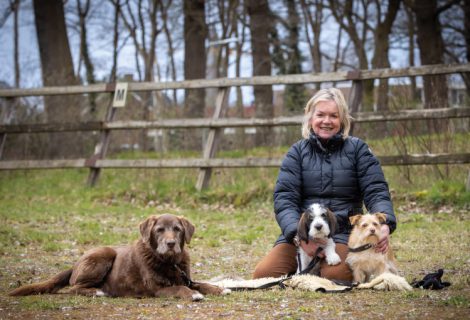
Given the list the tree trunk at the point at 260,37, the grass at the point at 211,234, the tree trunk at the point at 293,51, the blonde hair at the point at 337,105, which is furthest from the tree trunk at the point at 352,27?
the blonde hair at the point at 337,105

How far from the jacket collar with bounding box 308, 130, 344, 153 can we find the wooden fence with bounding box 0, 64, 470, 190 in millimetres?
4826

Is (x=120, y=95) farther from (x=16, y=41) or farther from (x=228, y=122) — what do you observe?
(x=16, y=41)

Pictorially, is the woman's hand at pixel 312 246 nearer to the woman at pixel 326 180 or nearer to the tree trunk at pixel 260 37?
the woman at pixel 326 180

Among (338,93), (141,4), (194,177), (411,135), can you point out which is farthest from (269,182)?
(141,4)

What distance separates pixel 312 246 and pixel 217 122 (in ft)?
22.1

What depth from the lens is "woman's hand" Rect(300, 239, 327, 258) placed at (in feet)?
20.8

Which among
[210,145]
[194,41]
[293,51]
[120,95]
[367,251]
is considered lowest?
[367,251]

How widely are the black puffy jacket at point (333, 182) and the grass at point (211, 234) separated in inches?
32.7

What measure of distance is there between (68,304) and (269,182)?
757 centimetres

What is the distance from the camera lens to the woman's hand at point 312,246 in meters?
6.34

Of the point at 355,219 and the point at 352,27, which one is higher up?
the point at 352,27

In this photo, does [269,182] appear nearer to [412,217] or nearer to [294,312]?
[412,217]

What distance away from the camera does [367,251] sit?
617 centimetres

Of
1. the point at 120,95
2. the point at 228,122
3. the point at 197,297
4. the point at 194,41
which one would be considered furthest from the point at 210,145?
the point at 194,41
